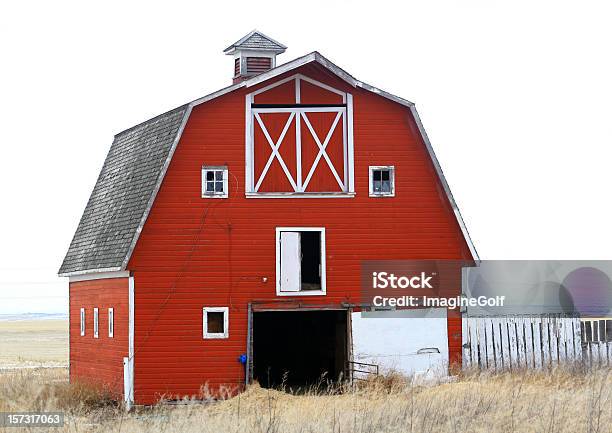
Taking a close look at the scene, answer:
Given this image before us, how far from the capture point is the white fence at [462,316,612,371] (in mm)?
28953

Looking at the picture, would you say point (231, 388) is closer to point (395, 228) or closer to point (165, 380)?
point (165, 380)

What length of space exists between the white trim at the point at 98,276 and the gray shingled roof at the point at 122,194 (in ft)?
0.92

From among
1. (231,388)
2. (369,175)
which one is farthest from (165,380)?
(369,175)

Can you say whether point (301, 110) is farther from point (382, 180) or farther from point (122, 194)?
point (122, 194)

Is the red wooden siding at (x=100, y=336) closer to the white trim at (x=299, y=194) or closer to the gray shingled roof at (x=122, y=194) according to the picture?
the gray shingled roof at (x=122, y=194)

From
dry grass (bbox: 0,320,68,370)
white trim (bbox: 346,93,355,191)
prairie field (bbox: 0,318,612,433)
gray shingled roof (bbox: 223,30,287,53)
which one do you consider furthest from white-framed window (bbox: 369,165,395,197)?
dry grass (bbox: 0,320,68,370)

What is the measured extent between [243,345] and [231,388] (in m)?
1.16

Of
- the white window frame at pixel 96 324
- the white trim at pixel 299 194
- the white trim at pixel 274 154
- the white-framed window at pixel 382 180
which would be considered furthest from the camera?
the white window frame at pixel 96 324

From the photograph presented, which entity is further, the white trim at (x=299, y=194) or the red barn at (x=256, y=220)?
the white trim at (x=299, y=194)

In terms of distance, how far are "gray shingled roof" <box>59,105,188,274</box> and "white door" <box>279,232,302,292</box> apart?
146 inches

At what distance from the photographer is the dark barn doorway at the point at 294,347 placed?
33219 mm

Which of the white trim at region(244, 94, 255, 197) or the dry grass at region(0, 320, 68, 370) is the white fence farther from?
the dry grass at region(0, 320, 68, 370)

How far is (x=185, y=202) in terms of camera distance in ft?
90.7

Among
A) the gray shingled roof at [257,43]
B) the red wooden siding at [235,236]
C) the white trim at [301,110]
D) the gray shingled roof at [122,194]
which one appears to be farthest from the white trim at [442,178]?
the gray shingled roof at [257,43]
